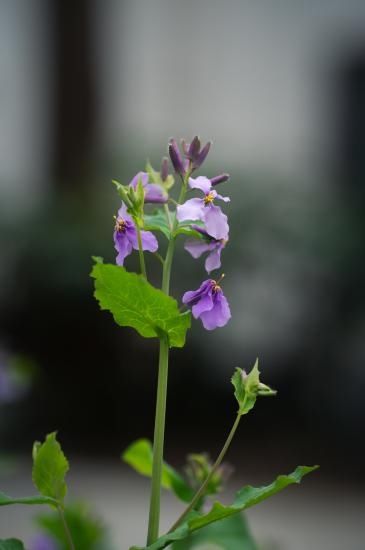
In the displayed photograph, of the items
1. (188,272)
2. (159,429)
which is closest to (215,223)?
(159,429)

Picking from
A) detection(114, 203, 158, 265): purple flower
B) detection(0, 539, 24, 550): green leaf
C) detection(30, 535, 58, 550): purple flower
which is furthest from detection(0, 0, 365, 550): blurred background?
detection(114, 203, 158, 265): purple flower

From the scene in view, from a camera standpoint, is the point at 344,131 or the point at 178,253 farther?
the point at 344,131

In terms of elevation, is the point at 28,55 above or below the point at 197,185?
below

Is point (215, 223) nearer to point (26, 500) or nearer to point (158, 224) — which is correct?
point (158, 224)

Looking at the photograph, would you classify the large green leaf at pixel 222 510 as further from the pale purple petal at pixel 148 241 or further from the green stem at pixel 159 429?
the pale purple petal at pixel 148 241

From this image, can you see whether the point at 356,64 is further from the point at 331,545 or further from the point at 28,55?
the point at 331,545

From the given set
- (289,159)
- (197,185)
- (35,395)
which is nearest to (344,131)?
(289,159)
